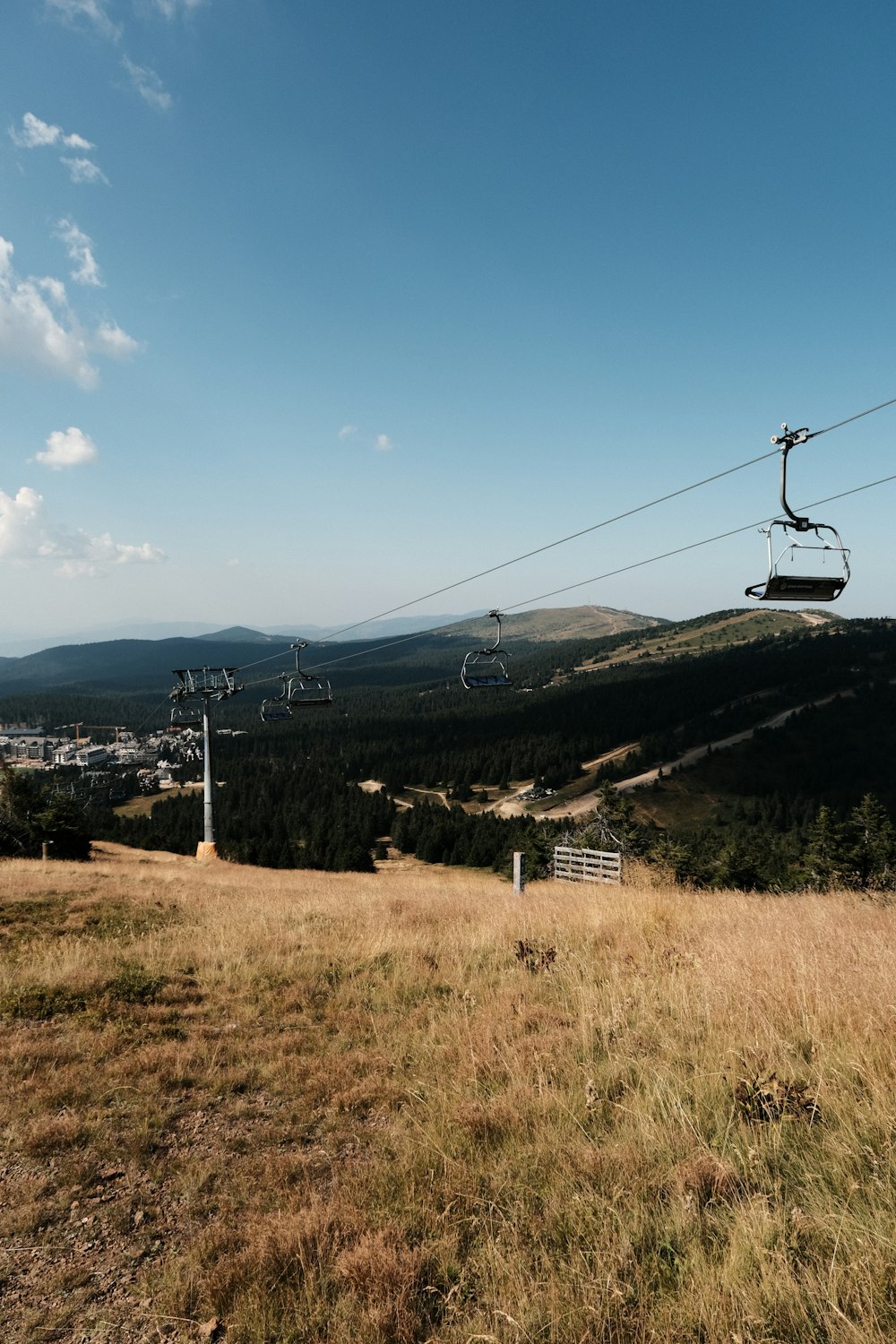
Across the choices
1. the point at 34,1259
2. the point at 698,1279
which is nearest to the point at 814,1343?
the point at 698,1279

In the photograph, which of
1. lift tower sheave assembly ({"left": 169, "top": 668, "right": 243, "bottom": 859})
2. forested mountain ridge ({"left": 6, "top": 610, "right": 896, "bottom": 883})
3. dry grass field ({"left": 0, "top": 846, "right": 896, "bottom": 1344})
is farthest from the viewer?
forested mountain ridge ({"left": 6, "top": 610, "right": 896, "bottom": 883})

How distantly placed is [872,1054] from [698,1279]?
2.63 meters

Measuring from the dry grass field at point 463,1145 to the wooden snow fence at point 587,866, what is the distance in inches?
526

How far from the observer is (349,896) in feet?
49.2

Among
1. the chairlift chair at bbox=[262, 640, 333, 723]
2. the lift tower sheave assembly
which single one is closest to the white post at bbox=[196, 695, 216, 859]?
the lift tower sheave assembly

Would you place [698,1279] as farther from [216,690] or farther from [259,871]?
[216,690]

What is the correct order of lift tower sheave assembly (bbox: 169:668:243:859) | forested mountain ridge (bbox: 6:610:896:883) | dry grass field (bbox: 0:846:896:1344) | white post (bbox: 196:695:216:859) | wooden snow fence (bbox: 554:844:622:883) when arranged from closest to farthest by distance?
dry grass field (bbox: 0:846:896:1344)
wooden snow fence (bbox: 554:844:622:883)
white post (bbox: 196:695:216:859)
lift tower sheave assembly (bbox: 169:668:243:859)
forested mountain ridge (bbox: 6:610:896:883)

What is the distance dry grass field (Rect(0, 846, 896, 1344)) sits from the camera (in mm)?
3012

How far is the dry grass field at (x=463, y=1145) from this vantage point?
3.01 meters

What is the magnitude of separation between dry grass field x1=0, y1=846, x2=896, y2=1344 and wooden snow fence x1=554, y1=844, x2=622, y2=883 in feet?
43.8

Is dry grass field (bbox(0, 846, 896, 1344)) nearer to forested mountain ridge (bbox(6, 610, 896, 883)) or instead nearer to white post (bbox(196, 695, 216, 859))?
white post (bbox(196, 695, 216, 859))

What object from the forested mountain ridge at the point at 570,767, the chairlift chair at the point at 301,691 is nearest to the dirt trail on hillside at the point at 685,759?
the forested mountain ridge at the point at 570,767

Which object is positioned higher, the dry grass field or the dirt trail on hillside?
the dry grass field

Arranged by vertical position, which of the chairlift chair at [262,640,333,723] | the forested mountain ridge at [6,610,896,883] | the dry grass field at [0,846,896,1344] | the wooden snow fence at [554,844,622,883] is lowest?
the forested mountain ridge at [6,610,896,883]
